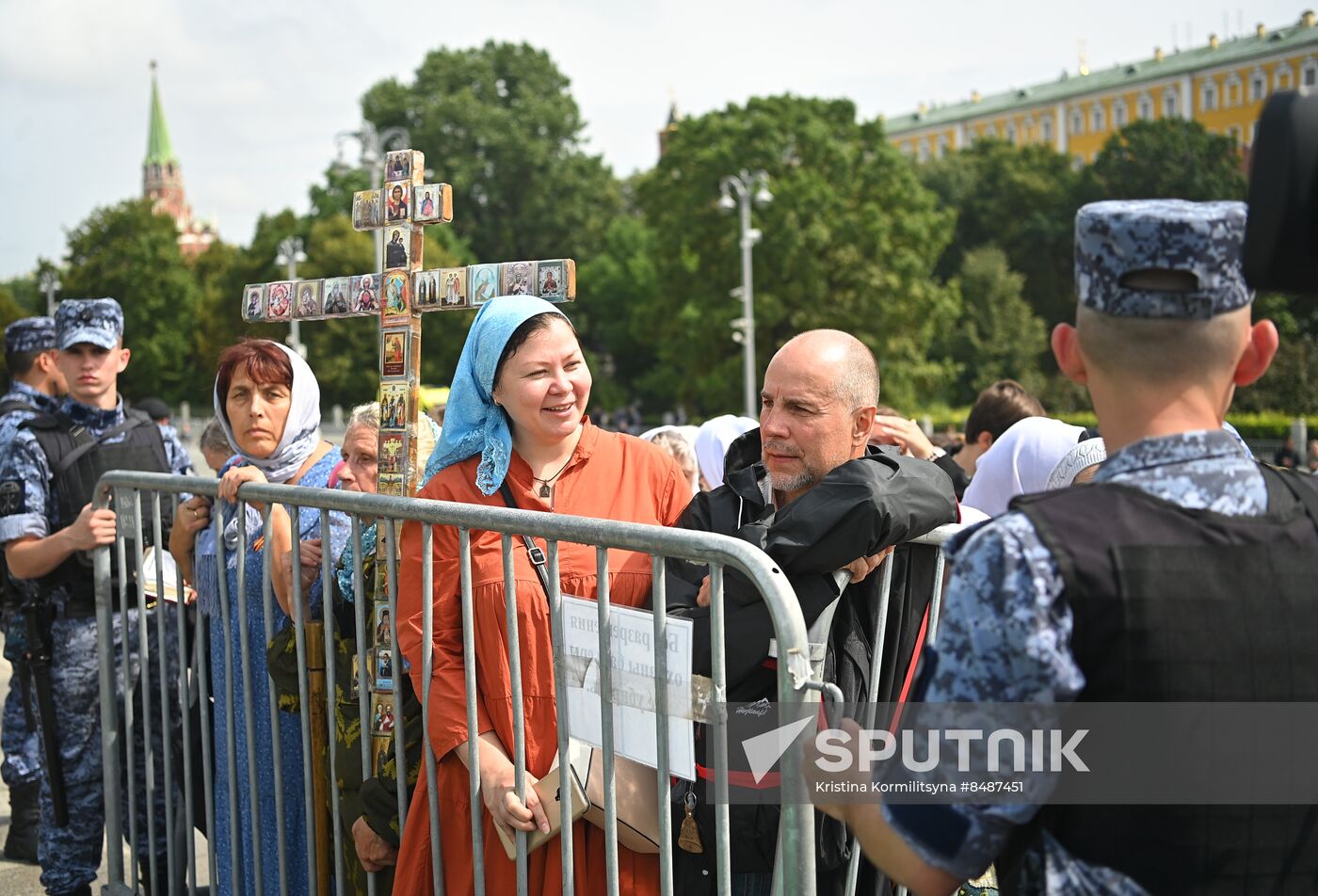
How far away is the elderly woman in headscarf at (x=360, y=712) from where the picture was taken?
330 cm

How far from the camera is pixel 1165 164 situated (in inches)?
2426

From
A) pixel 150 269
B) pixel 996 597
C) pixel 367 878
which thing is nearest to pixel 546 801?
pixel 367 878

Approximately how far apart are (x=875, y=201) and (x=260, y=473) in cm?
3744

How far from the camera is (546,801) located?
110 inches

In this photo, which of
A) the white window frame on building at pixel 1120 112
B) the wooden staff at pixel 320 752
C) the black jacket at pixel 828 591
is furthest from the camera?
the white window frame on building at pixel 1120 112

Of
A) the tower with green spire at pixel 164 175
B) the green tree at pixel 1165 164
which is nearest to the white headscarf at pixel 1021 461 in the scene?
the green tree at pixel 1165 164

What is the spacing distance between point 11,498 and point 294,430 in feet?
4.94

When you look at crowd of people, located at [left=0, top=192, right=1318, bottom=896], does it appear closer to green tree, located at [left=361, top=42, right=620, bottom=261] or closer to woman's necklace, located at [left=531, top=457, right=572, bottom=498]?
woman's necklace, located at [left=531, top=457, right=572, bottom=498]

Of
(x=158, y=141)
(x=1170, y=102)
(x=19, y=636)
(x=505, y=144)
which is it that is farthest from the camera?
(x=158, y=141)

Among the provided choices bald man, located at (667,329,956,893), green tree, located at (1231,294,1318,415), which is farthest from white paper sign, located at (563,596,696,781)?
green tree, located at (1231,294,1318,415)

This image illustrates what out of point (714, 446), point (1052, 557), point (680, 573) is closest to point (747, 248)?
point (714, 446)

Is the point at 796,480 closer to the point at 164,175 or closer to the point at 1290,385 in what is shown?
the point at 1290,385

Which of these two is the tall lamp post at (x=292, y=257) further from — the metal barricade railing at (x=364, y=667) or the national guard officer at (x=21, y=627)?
the metal barricade railing at (x=364, y=667)

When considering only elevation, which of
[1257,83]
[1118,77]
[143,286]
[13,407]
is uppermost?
[1118,77]
